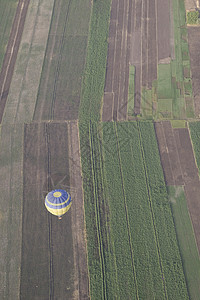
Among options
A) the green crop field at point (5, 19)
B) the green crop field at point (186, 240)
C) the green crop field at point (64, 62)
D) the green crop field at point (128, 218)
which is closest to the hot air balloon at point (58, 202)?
the green crop field at point (128, 218)

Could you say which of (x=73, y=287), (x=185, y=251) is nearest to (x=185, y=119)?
(x=185, y=251)

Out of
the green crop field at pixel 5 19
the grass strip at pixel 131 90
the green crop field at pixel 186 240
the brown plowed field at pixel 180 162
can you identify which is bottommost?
the green crop field at pixel 186 240

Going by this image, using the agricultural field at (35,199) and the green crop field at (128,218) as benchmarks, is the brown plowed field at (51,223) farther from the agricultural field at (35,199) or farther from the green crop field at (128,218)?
the green crop field at (128,218)

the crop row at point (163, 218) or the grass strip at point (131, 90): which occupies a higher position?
the grass strip at point (131, 90)

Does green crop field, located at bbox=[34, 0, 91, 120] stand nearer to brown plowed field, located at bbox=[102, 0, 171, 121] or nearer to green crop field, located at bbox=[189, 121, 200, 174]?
brown plowed field, located at bbox=[102, 0, 171, 121]

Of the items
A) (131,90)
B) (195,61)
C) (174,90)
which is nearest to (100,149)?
(131,90)

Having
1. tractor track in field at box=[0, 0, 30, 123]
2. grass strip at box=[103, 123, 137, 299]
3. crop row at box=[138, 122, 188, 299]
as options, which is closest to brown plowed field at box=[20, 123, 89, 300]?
grass strip at box=[103, 123, 137, 299]

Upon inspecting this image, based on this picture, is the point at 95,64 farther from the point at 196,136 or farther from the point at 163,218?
the point at 163,218

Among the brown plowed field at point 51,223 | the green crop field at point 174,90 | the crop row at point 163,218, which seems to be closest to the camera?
the crop row at point 163,218
